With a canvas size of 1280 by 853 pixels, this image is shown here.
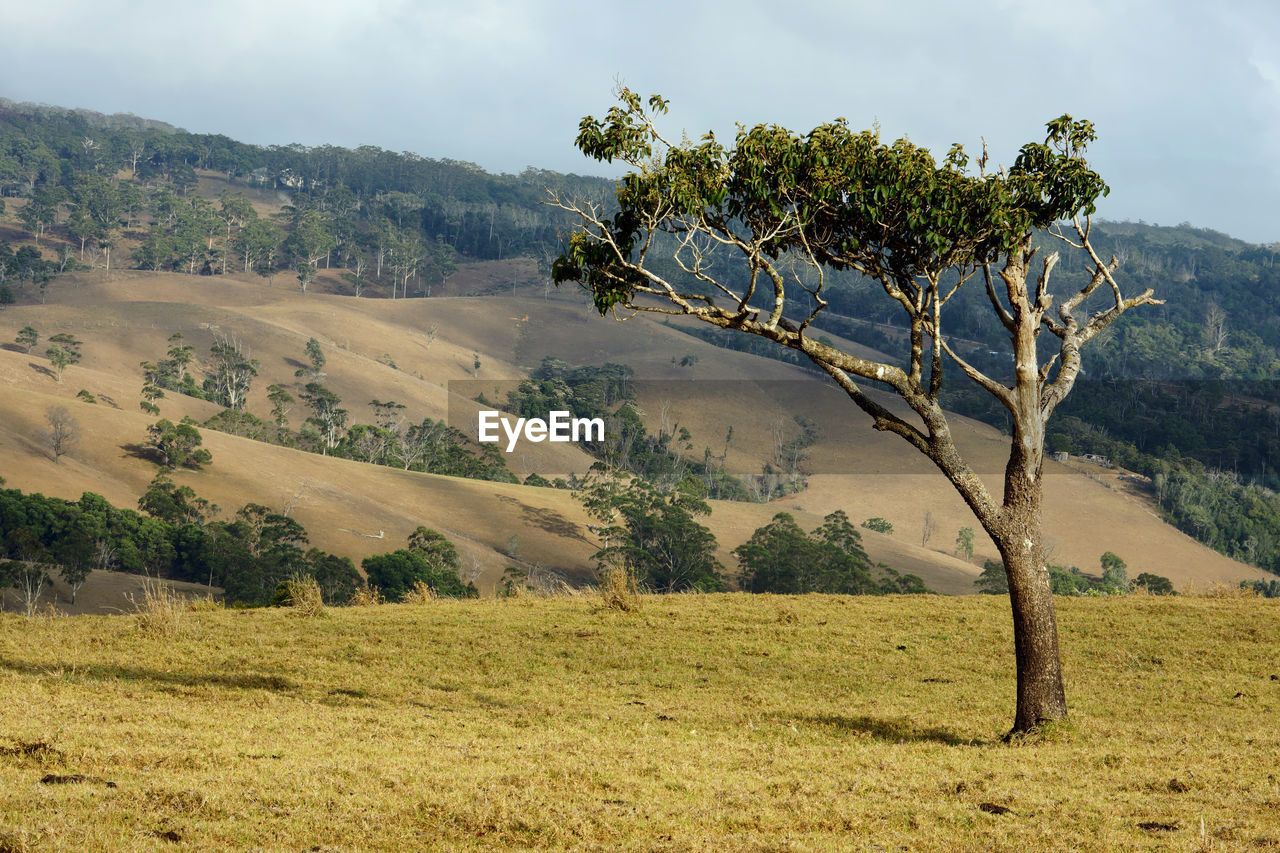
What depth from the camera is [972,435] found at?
103875 millimetres

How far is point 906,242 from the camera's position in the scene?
11.1m

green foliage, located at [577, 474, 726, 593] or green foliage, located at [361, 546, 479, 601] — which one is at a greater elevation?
green foliage, located at [577, 474, 726, 593]

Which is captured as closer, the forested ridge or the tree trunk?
the tree trunk

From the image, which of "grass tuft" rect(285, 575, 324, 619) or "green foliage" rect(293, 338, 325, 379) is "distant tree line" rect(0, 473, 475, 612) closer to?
"grass tuft" rect(285, 575, 324, 619)

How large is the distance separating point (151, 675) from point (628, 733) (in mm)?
5209

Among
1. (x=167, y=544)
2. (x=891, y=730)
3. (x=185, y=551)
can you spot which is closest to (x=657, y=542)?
(x=185, y=551)

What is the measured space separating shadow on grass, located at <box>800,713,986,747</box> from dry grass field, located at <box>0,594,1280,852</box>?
4cm

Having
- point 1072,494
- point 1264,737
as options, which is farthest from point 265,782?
point 1072,494

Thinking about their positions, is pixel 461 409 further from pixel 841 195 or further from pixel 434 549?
pixel 841 195

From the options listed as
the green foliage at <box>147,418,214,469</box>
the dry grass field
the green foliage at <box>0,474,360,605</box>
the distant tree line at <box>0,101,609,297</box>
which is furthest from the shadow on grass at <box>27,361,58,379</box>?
the dry grass field

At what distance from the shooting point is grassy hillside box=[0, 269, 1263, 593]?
6350 centimetres

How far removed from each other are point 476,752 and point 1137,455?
10613 centimetres

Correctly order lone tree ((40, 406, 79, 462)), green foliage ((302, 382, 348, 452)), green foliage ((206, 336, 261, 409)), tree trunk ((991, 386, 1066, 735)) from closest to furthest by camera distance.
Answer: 1. tree trunk ((991, 386, 1066, 735))
2. lone tree ((40, 406, 79, 462))
3. green foliage ((302, 382, 348, 452))
4. green foliage ((206, 336, 261, 409))

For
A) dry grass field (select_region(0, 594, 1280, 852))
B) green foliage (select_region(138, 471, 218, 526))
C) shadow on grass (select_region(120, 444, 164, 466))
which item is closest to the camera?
dry grass field (select_region(0, 594, 1280, 852))
